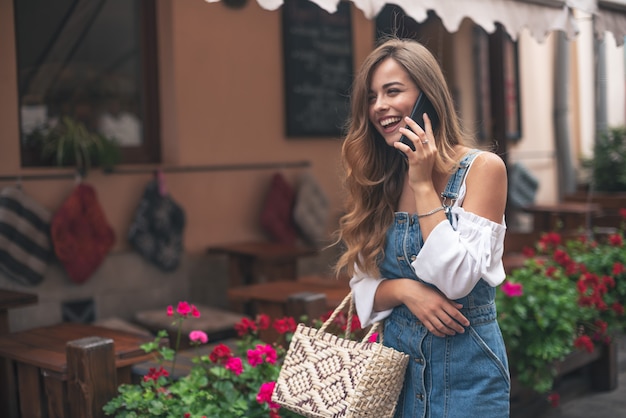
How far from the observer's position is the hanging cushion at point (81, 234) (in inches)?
203

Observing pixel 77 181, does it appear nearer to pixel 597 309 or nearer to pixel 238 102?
pixel 238 102

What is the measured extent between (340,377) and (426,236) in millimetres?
459

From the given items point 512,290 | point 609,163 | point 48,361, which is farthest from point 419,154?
point 609,163

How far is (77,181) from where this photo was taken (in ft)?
17.6

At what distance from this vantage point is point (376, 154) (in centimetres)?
254

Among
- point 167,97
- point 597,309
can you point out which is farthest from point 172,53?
point 597,309

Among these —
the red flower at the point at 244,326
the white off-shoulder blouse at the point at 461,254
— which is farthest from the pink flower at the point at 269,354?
the white off-shoulder blouse at the point at 461,254

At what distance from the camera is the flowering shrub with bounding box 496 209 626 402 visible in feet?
14.2

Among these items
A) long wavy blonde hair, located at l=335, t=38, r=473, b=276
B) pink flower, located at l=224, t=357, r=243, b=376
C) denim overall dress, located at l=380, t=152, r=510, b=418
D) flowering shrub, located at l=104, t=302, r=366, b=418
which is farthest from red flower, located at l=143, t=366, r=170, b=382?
denim overall dress, located at l=380, t=152, r=510, b=418

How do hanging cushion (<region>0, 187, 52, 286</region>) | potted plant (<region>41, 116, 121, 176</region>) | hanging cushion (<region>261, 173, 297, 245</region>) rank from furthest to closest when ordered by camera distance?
1. hanging cushion (<region>261, 173, 297, 245</region>)
2. potted plant (<region>41, 116, 121, 176</region>)
3. hanging cushion (<region>0, 187, 52, 286</region>)

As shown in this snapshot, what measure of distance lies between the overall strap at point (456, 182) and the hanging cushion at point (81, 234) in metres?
3.43

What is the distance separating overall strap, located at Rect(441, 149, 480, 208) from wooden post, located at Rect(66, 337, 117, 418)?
162 centimetres

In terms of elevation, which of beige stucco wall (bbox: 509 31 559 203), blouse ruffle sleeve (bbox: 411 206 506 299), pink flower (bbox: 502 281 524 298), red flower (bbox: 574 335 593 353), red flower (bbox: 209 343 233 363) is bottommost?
red flower (bbox: 574 335 593 353)

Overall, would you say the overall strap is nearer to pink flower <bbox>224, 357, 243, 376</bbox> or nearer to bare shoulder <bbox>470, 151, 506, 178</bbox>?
bare shoulder <bbox>470, 151, 506, 178</bbox>
